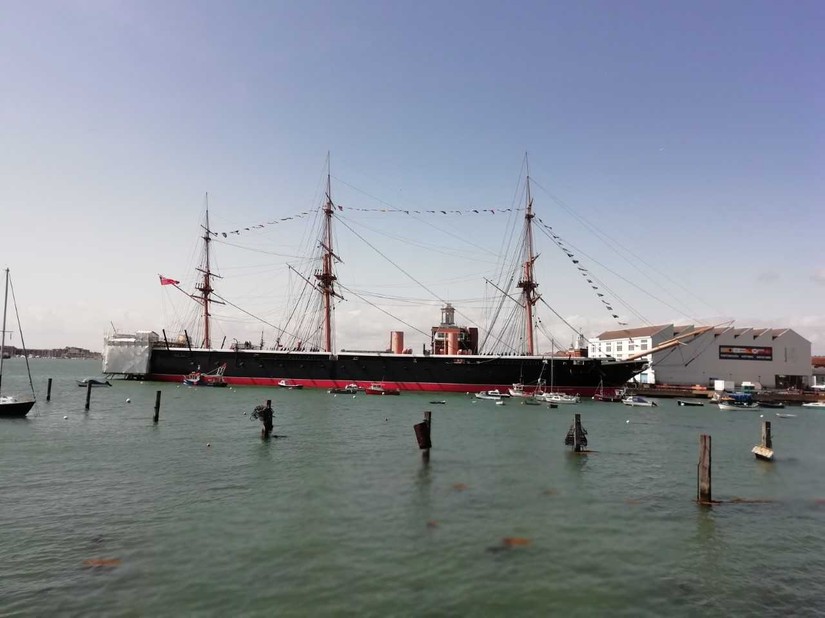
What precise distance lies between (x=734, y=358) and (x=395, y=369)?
212 feet

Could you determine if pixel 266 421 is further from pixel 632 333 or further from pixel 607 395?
pixel 632 333

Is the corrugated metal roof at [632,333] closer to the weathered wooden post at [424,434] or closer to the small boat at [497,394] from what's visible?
the small boat at [497,394]

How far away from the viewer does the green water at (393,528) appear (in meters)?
11.1

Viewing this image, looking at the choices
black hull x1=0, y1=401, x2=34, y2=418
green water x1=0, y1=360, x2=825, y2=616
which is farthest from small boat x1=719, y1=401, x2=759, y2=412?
black hull x1=0, y1=401, x2=34, y2=418

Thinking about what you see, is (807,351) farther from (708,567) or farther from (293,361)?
(708,567)

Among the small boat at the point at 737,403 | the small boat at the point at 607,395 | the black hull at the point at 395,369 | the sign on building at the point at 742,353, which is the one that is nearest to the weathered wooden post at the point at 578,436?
the small boat at the point at 607,395

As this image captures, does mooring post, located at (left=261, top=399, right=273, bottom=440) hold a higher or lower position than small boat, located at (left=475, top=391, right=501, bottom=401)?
higher

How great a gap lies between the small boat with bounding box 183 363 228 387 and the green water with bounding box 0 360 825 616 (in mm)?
45852

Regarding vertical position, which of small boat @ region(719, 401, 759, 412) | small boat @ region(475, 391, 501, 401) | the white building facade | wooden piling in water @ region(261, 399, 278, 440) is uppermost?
the white building facade

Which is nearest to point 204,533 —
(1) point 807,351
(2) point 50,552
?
(2) point 50,552

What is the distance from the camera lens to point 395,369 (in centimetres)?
7469

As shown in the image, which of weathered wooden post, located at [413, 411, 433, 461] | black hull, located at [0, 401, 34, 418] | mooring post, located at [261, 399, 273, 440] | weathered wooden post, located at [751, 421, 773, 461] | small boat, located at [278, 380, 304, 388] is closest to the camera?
weathered wooden post, located at [413, 411, 433, 461]

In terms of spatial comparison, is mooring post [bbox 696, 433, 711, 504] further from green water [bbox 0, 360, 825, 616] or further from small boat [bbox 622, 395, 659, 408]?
small boat [bbox 622, 395, 659, 408]

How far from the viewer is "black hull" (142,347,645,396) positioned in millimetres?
69438
